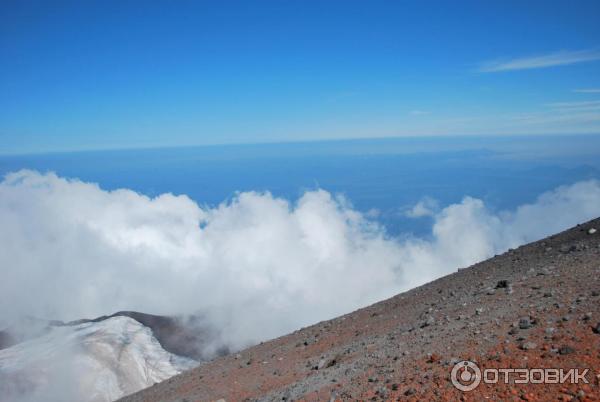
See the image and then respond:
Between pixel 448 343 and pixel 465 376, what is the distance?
2.27 meters

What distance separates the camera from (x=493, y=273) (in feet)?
61.0

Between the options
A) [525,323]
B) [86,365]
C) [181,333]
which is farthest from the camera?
[181,333]

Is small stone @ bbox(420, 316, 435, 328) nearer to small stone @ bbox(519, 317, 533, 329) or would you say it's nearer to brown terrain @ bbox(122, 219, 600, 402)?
brown terrain @ bbox(122, 219, 600, 402)

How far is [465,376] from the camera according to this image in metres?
9.01

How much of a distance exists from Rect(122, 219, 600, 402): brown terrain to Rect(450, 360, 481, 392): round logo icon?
16 cm

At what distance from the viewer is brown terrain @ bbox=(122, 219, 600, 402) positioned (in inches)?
350

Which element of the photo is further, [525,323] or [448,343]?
[448,343]

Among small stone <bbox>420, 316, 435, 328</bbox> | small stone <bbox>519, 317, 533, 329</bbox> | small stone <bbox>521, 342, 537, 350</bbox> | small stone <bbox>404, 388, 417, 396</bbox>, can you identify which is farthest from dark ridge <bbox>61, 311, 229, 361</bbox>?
small stone <bbox>521, 342, 537, 350</bbox>

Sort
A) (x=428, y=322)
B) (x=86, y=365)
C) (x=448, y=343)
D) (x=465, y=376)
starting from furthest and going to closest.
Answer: (x=86, y=365)
(x=428, y=322)
(x=448, y=343)
(x=465, y=376)

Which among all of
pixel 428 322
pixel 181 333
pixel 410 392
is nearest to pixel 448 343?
pixel 410 392

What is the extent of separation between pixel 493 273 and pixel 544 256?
2.19 m

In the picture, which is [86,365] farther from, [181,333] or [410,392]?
[410,392]

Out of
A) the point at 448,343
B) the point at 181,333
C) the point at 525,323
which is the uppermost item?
the point at 525,323

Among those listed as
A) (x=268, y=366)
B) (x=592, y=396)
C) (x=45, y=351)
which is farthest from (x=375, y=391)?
(x=45, y=351)
